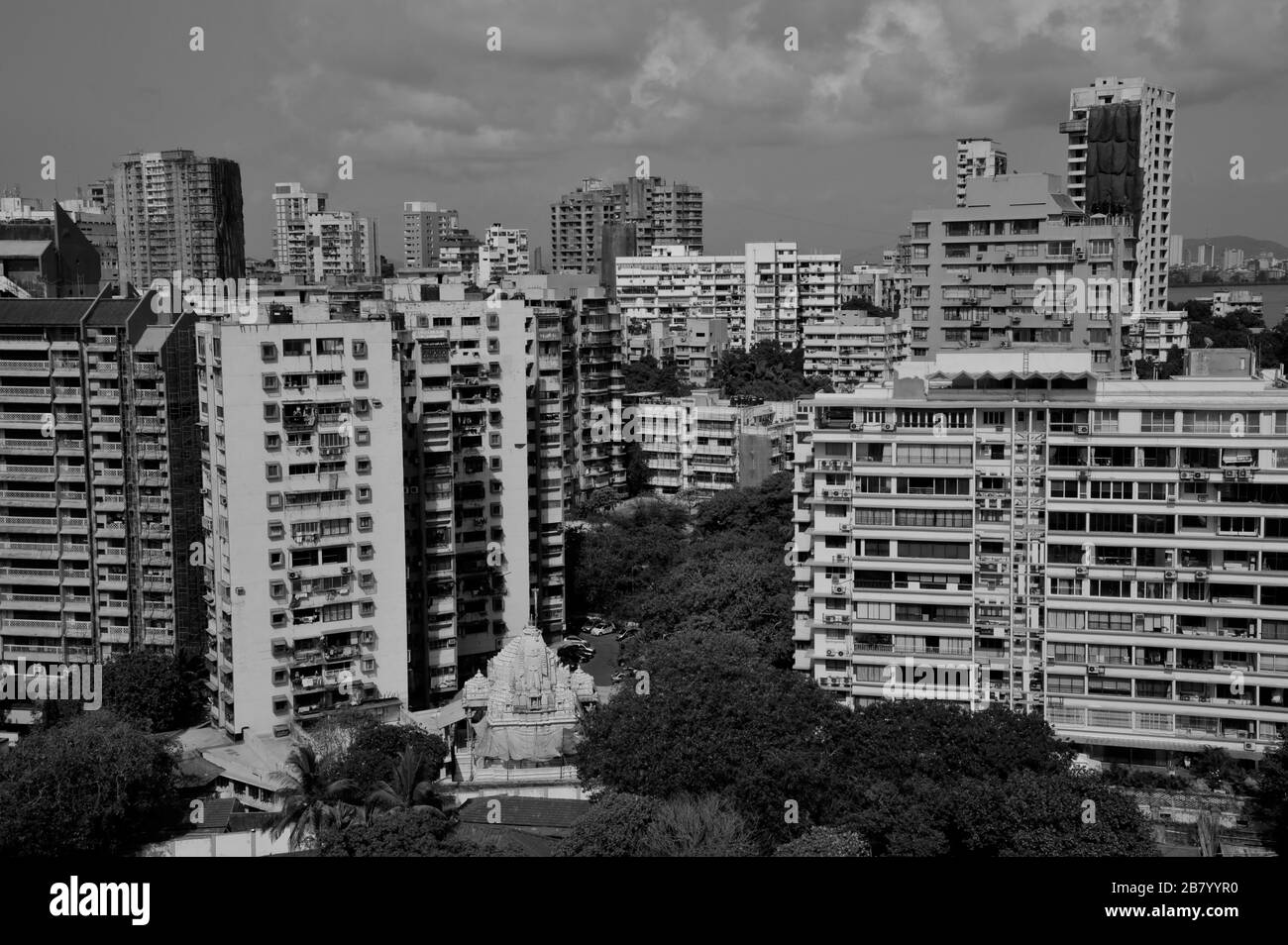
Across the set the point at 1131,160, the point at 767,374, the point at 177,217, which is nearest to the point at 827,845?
the point at 1131,160

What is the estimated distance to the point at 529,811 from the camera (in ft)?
75.8

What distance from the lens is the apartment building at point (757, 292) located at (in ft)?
272

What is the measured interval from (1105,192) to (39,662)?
138 ft

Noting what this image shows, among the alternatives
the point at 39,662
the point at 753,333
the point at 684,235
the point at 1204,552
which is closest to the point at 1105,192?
the point at 753,333

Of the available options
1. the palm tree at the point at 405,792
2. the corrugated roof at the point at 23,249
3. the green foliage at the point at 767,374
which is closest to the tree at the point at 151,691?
the palm tree at the point at 405,792

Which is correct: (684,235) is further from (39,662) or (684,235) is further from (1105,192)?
(39,662)

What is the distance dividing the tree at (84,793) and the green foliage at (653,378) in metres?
38.8

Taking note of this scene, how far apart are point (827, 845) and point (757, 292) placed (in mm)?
66904

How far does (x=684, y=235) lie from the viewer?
109 m

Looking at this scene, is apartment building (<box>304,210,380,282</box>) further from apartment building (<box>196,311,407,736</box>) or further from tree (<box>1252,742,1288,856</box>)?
tree (<box>1252,742,1288,856</box>)

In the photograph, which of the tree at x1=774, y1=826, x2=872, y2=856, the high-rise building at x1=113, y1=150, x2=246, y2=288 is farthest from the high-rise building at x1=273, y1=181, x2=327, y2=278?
the tree at x1=774, y1=826, x2=872, y2=856

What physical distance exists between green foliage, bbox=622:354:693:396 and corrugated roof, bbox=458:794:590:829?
126 ft

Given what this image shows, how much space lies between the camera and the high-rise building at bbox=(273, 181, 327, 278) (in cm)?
7925
